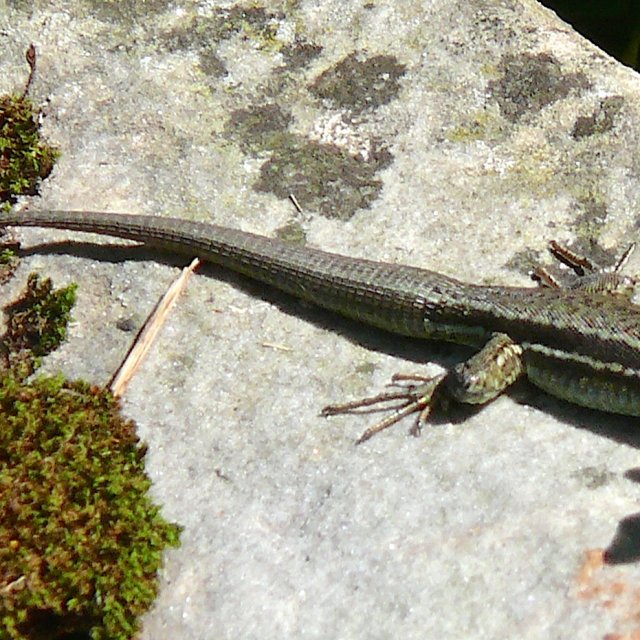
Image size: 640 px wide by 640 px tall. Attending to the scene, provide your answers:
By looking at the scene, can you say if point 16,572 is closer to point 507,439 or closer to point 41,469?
point 41,469

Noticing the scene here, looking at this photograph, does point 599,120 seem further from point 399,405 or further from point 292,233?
point 399,405

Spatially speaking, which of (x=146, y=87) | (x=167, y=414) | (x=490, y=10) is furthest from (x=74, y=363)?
(x=490, y=10)

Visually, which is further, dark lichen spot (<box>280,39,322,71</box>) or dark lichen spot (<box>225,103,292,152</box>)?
dark lichen spot (<box>280,39,322,71</box>)

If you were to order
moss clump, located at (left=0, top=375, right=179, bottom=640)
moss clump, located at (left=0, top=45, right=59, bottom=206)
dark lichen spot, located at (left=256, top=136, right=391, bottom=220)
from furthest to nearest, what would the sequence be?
1. moss clump, located at (left=0, top=45, right=59, bottom=206)
2. dark lichen spot, located at (left=256, top=136, right=391, bottom=220)
3. moss clump, located at (left=0, top=375, right=179, bottom=640)

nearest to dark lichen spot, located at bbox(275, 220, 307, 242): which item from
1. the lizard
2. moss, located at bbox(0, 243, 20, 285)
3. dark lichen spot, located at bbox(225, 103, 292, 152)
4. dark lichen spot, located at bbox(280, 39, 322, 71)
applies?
the lizard

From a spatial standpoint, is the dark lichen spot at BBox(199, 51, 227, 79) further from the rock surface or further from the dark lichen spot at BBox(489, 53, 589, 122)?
the dark lichen spot at BBox(489, 53, 589, 122)

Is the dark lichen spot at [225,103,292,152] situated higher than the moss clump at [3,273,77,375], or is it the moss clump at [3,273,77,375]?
the dark lichen spot at [225,103,292,152]

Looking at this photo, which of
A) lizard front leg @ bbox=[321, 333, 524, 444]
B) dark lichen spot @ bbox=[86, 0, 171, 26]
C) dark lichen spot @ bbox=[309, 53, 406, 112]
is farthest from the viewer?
dark lichen spot @ bbox=[86, 0, 171, 26]
